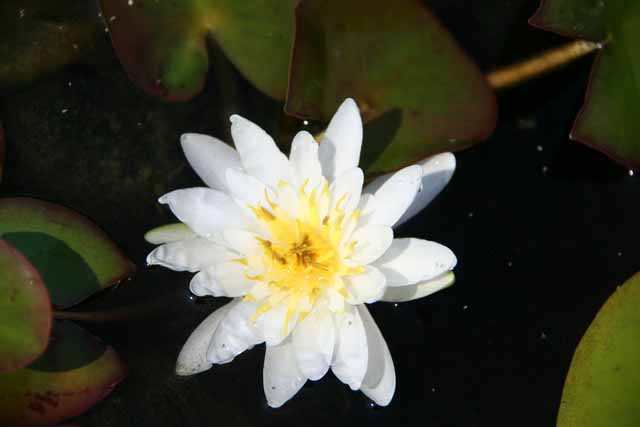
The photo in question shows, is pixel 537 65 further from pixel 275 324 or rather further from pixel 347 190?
pixel 275 324

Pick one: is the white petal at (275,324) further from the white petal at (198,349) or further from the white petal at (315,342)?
the white petal at (198,349)

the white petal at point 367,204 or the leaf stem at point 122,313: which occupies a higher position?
the white petal at point 367,204

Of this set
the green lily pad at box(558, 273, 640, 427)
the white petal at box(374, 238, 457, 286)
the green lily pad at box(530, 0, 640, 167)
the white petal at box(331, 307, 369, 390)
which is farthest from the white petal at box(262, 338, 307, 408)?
the green lily pad at box(530, 0, 640, 167)

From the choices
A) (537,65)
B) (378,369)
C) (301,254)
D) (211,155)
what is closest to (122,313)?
(211,155)

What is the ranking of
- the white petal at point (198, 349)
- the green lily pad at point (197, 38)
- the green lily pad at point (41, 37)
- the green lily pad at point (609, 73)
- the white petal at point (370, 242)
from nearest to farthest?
the white petal at point (370, 242) → the white petal at point (198, 349) → the green lily pad at point (609, 73) → the green lily pad at point (197, 38) → the green lily pad at point (41, 37)

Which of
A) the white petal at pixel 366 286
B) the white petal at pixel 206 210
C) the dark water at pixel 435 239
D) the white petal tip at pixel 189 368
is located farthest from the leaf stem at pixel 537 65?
the white petal tip at pixel 189 368
